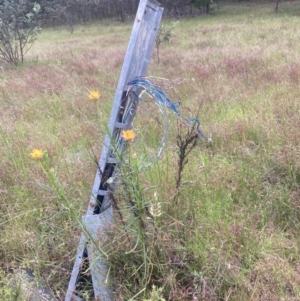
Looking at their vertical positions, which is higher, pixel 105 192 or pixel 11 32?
pixel 105 192

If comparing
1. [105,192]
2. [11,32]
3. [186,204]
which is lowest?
[186,204]

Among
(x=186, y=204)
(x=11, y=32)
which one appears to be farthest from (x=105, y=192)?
(x=11, y=32)

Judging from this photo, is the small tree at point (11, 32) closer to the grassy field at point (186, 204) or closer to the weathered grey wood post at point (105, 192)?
the grassy field at point (186, 204)

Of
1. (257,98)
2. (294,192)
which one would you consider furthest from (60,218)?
(257,98)

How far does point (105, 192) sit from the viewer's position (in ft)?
6.37

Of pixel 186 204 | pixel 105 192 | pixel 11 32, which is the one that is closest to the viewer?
pixel 105 192

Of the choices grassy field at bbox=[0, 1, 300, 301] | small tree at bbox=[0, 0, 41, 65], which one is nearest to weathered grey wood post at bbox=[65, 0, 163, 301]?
grassy field at bbox=[0, 1, 300, 301]

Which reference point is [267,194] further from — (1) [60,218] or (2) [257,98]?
(2) [257,98]

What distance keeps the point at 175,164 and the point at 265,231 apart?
0.90 metres

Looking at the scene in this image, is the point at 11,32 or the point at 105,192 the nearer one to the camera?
the point at 105,192

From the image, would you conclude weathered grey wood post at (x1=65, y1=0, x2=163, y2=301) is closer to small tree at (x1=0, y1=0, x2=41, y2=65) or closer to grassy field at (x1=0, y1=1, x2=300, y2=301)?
grassy field at (x1=0, y1=1, x2=300, y2=301)

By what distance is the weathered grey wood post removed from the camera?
1.85 m

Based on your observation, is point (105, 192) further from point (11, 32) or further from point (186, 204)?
point (11, 32)

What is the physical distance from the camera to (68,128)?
14.2ft
